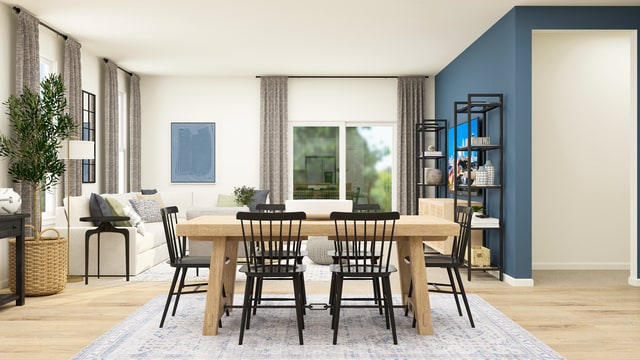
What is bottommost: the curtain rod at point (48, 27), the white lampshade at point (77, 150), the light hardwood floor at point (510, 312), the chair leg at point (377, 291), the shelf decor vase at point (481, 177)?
the light hardwood floor at point (510, 312)

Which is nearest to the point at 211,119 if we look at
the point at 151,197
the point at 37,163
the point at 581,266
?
the point at 151,197

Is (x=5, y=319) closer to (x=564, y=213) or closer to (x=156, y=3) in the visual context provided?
(x=156, y=3)

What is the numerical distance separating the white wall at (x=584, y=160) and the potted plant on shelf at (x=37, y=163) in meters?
5.23

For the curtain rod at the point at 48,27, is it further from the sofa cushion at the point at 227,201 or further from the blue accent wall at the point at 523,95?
the blue accent wall at the point at 523,95

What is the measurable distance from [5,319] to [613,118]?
6644mm

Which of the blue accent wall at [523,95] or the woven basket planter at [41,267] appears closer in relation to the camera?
the woven basket planter at [41,267]

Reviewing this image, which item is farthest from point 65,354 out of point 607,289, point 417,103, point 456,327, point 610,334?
point 417,103

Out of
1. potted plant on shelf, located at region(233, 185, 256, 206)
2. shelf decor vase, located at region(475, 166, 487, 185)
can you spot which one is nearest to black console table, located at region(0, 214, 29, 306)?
potted plant on shelf, located at region(233, 185, 256, 206)

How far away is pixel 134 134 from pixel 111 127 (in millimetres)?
1173

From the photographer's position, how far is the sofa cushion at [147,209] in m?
7.91

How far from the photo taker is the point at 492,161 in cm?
662

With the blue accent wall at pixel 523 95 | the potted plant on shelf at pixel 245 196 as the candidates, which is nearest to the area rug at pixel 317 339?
the blue accent wall at pixel 523 95

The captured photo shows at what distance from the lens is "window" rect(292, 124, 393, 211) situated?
1008 centimetres

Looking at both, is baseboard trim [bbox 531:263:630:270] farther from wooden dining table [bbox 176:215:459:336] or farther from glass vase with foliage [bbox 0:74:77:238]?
glass vase with foliage [bbox 0:74:77:238]
